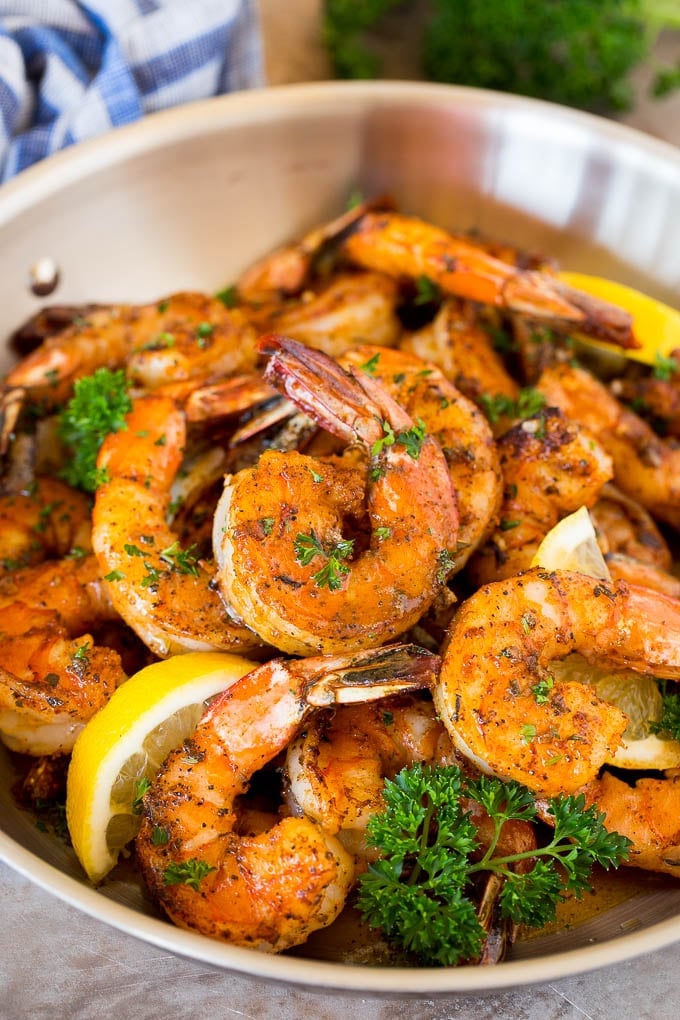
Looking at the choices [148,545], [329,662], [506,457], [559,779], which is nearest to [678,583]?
[506,457]

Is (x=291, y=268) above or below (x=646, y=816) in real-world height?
above

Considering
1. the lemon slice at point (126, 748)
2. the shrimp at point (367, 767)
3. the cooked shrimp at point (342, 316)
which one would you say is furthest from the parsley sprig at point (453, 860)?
the cooked shrimp at point (342, 316)

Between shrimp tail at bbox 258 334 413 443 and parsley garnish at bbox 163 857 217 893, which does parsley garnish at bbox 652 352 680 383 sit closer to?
shrimp tail at bbox 258 334 413 443

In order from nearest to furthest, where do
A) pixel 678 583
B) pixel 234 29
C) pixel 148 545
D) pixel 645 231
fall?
pixel 148 545 → pixel 678 583 → pixel 645 231 → pixel 234 29

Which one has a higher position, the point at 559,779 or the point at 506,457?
the point at 506,457

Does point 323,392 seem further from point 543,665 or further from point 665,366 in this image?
point 665,366

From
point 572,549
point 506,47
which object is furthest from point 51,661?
point 506,47

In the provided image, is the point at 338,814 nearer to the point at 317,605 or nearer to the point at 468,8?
the point at 317,605
